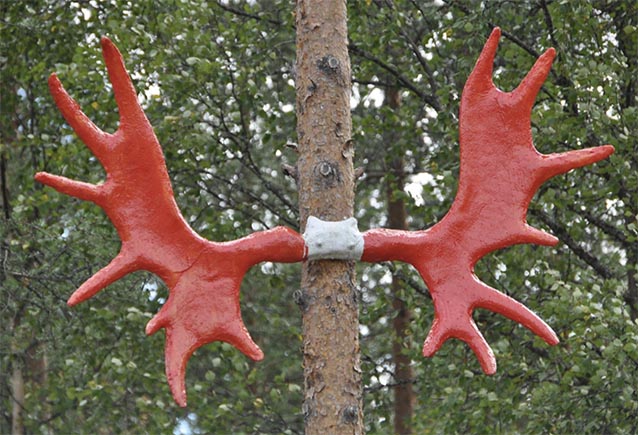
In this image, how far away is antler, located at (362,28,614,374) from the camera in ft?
14.8

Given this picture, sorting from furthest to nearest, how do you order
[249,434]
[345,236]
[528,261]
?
[249,434], [528,261], [345,236]

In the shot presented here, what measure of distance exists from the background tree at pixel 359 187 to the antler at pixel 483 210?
2.39m

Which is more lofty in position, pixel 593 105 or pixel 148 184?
pixel 593 105

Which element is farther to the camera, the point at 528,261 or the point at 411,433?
the point at 411,433

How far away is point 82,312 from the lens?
9.31m

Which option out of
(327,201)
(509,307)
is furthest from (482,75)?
(509,307)

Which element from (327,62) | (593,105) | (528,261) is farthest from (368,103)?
(327,62)

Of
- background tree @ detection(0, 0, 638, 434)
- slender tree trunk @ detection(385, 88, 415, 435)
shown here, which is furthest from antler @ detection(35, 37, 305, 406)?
slender tree trunk @ detection(385, 88, 415, 435)

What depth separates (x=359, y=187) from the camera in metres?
10.4

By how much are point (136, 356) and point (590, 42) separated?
4.07m

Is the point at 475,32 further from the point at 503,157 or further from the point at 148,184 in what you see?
the point at 148,184

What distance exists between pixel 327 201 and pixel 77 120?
92cm

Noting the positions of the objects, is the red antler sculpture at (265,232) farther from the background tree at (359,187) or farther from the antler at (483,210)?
the background tree at (359,187)

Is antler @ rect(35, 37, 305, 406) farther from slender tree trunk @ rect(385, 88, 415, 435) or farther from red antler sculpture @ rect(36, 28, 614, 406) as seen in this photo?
slender tree trunk @ rect(385, 88, 415, 435)
